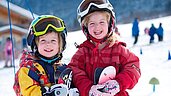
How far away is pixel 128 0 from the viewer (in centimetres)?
5025

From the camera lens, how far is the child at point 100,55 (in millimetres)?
2797

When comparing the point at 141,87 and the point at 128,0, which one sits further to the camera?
the point at 128,0

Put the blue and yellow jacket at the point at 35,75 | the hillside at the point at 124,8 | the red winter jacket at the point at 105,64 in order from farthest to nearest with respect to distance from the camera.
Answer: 1. the hillside at the point at 124,8
2. the red winter jacket at the point at 105,64
3. the blue and yellow jacket at the point at 35,75

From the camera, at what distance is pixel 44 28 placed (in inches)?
108

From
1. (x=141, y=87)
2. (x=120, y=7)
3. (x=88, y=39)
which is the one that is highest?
(x=120, y=7)

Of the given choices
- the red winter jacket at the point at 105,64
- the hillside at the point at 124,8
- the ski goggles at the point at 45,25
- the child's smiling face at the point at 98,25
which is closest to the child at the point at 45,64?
the ski goggles at the point at 45,25

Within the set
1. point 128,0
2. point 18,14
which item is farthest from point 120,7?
point 18,14

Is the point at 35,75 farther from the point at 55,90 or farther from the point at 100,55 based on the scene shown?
the point at 100,55

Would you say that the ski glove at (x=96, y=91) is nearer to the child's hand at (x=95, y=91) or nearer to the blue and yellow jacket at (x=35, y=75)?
the child's hand at (x=95, y=91)

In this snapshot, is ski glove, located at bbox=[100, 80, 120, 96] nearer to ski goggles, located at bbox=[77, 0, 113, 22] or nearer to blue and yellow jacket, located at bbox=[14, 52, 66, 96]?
blue and yellow jacket, located at bbox=[14, 52, 66, 96]

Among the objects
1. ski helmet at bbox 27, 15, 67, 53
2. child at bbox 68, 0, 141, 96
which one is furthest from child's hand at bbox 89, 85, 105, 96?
ski helmet at bbox 27, 15, 67, 53

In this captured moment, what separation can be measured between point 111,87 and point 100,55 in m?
0.27

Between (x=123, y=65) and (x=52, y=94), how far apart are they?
22.6 inches

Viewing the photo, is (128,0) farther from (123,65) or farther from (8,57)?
(123,65)
